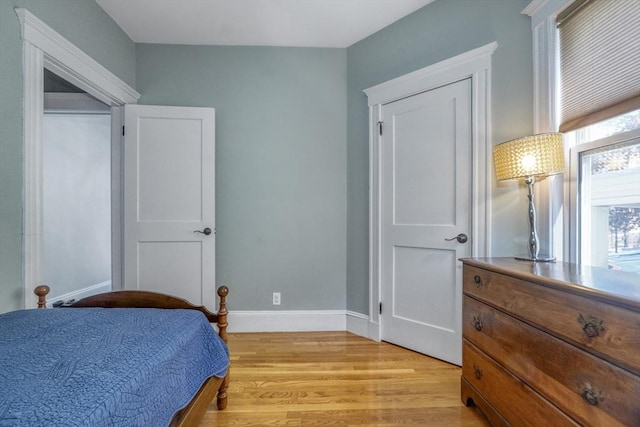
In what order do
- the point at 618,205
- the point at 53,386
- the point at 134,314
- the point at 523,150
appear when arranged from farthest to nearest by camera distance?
the point at 523,150, the point at 618,205, the point at 134,314, the point at 53,386

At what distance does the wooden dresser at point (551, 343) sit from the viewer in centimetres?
86

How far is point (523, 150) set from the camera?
61.4 inches

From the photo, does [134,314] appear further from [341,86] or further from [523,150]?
[341,86]

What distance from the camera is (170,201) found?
260 cm

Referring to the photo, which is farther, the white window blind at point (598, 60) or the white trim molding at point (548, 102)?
the white trim molding at point (548, 102)

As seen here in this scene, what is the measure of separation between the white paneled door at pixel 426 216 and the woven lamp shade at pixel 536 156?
486mm

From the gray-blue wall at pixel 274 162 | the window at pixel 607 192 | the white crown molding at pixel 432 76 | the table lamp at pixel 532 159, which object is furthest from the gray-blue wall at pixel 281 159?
the window at pixel 607 192

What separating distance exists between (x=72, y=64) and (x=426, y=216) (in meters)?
2.70

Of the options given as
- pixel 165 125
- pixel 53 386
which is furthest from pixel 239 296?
pixel 53 386

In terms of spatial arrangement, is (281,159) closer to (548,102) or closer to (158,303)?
(158,303)

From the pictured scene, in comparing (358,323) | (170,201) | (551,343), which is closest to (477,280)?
(551,343)

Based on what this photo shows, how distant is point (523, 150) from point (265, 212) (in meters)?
→ 2.03

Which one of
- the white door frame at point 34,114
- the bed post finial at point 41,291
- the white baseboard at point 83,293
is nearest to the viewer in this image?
the bed post finial at point 41,291

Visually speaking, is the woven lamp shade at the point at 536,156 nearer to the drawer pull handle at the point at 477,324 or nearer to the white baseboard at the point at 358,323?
the drawer pull handle at the point at 477,324
